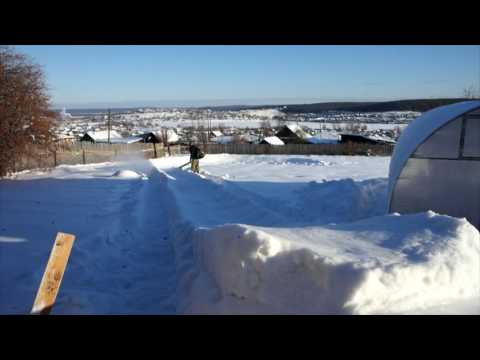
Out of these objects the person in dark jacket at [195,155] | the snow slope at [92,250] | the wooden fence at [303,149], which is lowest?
the wooden fence at [303,149]

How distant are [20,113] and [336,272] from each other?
708 inches

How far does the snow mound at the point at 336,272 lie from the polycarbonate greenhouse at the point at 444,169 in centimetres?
574

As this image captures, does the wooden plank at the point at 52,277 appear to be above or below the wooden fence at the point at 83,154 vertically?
above

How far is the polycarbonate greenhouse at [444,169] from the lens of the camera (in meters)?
9.48

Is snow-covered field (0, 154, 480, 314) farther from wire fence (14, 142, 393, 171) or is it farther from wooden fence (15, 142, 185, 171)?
wire fence (14, 142, 393, 171)

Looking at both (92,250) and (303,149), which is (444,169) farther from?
(303,149)

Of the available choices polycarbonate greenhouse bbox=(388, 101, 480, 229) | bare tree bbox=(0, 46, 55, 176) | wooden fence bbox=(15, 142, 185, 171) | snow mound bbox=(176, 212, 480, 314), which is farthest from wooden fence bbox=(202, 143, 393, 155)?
snow mound bbox=(176, 212, 480, 314)

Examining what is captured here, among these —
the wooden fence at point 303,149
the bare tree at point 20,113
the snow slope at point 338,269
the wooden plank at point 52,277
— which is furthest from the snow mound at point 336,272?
the wooden fence at point 303,149

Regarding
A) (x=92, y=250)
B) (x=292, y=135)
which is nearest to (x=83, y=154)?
(x=92, y=250)

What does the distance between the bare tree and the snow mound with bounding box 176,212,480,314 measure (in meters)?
16.1

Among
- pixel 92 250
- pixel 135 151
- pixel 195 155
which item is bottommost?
pixel 135 151

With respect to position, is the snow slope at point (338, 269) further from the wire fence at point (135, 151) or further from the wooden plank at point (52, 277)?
the wire fence at point (135, 151)

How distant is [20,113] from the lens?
16906mm
